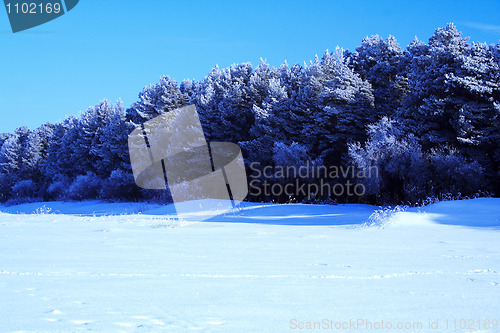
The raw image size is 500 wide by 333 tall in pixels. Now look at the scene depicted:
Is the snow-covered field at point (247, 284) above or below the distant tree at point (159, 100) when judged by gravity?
below

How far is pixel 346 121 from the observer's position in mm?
25297

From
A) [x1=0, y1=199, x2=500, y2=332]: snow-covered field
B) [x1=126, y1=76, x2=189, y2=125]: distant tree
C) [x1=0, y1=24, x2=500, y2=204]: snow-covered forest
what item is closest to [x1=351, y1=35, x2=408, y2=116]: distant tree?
[x1=0, y1=24, x2=500, y2=204]: snow-covered forest

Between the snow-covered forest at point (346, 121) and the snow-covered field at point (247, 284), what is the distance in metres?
12.6

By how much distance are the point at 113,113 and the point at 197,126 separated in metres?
13.0

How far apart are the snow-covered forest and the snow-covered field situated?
41.5 ft

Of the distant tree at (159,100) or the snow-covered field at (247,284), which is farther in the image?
the distant tree at (159,100)

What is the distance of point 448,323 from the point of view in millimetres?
2852

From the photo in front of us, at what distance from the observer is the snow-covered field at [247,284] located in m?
2.87

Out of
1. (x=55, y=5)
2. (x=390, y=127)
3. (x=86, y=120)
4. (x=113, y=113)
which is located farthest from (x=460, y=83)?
(x=86, y=120)

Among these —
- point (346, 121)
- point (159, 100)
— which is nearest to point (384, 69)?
point (346, 121)

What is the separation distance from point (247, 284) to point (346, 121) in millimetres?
22543

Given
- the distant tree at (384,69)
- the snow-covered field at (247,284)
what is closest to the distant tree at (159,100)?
the distant tree at (384,69)

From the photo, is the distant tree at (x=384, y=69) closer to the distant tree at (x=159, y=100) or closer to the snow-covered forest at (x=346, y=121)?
the snow-covered forest at (x=346, y=121)

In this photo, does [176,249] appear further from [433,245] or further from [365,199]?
[365,199]
